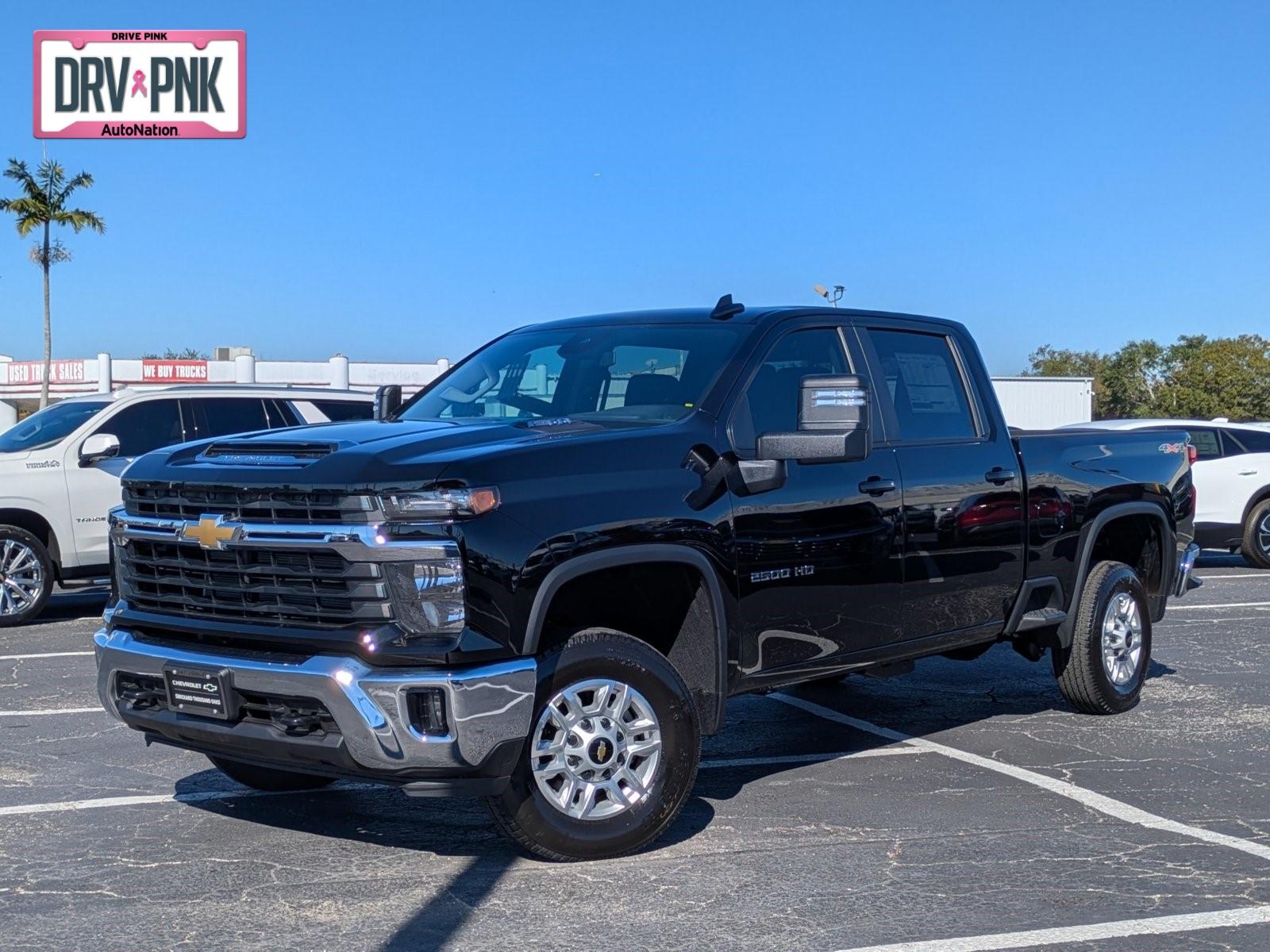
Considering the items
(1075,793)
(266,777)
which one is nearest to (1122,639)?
(1075,793)

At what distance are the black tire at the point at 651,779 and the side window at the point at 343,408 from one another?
825 centimetres

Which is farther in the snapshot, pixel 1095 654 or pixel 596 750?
pixel 1095 654

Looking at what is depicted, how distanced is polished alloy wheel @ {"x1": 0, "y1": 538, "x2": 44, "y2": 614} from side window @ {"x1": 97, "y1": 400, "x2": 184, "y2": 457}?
113cm

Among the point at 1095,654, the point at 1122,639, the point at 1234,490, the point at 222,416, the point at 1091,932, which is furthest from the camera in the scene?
the point at 1234,490

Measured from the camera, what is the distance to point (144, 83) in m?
24.0

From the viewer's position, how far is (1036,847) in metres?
5.36

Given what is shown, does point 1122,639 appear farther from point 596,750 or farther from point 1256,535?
point 1256,535

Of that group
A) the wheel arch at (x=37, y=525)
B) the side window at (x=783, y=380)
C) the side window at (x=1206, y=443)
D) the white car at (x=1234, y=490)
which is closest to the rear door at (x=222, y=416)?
the wheel arch at (x=37, y=525)

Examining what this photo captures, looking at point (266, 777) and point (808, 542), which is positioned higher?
point (808, 542)

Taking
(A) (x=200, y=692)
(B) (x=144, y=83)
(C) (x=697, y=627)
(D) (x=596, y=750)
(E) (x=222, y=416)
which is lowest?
(D) (x=596, y=750)

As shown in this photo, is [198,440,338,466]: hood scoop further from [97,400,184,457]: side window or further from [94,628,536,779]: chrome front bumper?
[97,400,184,457]: side window

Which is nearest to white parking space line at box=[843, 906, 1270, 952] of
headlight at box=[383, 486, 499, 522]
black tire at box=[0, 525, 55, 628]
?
headlight at box=[383, 486, 499, 522]

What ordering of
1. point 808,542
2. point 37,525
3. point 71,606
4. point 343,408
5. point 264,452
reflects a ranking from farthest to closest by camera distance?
1. point 71,606
2. point 343,408
3. point 37,525
4. point 808,542
5. point 264,452

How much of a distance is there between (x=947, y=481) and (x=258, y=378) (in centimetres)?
5579
